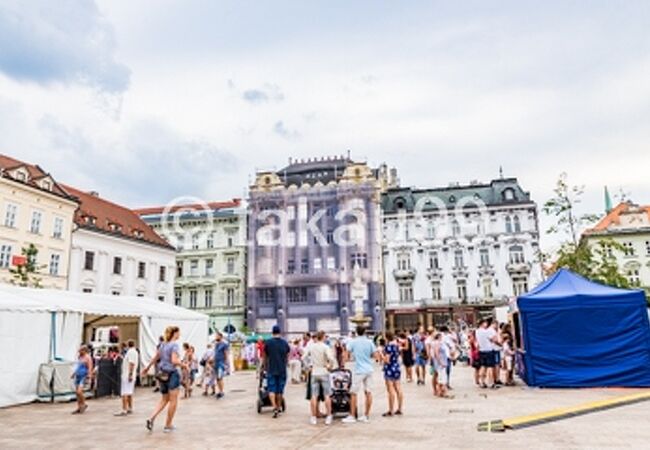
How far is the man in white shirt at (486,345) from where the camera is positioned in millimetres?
15305

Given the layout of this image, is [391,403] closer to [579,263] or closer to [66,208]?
[579,263]

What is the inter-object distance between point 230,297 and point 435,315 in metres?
22.2

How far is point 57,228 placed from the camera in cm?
3812

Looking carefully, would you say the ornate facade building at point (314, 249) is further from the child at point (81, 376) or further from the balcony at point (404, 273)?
the child at point (81, 376)

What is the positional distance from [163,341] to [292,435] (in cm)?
319

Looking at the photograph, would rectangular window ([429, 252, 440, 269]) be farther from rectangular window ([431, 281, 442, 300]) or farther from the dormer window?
the dormer window

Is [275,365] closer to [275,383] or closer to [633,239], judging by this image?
[275,383]

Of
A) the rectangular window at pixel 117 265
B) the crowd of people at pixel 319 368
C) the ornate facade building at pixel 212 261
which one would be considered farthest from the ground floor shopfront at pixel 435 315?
the crowd of people at pixel 319 368

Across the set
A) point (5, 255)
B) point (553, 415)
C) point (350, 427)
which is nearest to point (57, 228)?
point (5, 255)

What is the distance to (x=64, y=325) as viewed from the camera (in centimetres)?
1686

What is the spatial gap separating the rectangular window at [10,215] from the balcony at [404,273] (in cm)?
3435

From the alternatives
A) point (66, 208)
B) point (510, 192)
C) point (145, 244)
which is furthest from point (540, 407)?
point (510, 192)

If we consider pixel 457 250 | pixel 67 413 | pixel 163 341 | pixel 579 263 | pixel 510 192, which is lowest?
pixel 67 413

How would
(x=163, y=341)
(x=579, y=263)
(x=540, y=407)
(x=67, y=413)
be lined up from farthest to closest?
(x=579, y=263)
(x=67, y=413)
(x=540, y=407)
(x=163, y=341)
